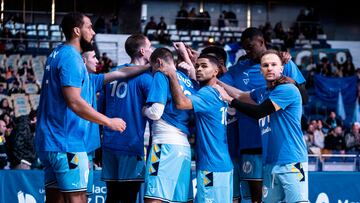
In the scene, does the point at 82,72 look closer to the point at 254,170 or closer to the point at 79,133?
the point at 79,133

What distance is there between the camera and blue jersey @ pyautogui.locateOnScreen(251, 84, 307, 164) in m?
6.89

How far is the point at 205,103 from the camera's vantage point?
6.92 m

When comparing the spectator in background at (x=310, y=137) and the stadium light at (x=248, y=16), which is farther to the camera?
the stadium light at (x=248, y=16)

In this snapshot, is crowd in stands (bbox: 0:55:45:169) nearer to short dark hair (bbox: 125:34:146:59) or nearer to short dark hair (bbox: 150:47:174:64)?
short dark hair (bbox: 125:34:146:59)

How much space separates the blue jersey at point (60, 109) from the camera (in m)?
6.26

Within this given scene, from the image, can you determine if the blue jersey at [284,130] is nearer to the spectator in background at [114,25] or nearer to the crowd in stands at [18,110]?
the crowd in stands at [18,110]

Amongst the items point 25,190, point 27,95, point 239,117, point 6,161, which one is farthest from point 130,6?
point 239,117

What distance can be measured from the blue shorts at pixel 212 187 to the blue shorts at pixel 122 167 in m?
0.90

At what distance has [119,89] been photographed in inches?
307

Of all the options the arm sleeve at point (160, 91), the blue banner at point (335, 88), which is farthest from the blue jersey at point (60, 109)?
the blue banner at point (335, 88)

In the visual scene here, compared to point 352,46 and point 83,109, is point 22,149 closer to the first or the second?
point 83,109

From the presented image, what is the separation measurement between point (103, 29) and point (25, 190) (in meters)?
17.0

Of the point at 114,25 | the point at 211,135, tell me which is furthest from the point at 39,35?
the point at 211,135

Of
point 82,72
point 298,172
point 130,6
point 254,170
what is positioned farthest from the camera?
point 130,6
